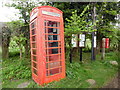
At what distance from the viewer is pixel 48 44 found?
2893mm

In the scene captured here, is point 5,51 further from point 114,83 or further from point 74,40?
point 114,83

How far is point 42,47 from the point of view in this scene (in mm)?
2693

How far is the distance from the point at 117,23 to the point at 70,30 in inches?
176

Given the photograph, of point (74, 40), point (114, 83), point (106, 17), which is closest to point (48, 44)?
point (74, 40)

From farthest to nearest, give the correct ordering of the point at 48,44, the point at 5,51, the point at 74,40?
the point at 5,51
the point at 74,40
the point at 48,44

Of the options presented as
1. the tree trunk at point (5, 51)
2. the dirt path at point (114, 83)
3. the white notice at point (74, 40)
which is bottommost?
the dirt path at point (114, 83)

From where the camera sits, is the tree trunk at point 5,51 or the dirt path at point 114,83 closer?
the dirt path at point 114,83

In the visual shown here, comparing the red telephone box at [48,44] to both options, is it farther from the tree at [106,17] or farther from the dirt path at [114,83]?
the tree at [106,17]

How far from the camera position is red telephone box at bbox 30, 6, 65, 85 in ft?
8.79

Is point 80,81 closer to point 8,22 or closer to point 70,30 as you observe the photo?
point 70,30

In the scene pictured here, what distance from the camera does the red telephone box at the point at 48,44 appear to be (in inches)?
105

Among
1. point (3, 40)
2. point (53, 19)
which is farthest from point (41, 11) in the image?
point (3, 40)

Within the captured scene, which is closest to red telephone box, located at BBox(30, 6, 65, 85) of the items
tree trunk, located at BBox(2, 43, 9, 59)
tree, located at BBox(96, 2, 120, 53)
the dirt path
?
the dirt path

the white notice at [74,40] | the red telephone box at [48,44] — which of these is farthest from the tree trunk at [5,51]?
the white notice at [74,40]
